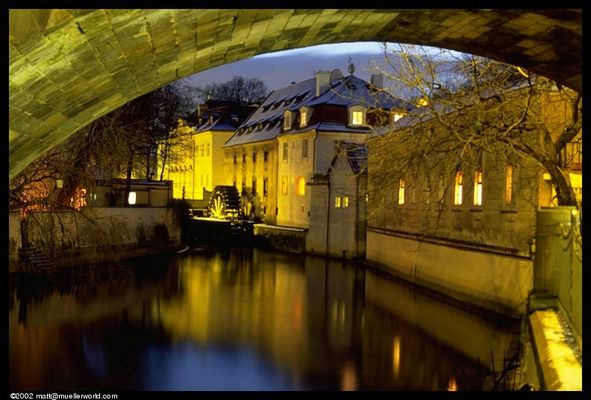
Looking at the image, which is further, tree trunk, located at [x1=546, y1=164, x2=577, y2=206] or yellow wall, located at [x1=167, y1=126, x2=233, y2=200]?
yellow wall, located at [x1=167, y1=126, x2=233, y2=200]

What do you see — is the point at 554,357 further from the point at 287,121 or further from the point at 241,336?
the point at 287,121

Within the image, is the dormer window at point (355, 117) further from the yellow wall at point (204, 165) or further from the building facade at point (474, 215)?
the yellow wall at point (204, 165)

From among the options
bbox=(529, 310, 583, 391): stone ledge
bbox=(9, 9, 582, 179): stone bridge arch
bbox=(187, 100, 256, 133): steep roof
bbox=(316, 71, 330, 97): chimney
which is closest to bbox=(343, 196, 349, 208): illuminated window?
bbox=(316, 71, 330, 97): chimney

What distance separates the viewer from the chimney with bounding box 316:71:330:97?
40469 millimetres

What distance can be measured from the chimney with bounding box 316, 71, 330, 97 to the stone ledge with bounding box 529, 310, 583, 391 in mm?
33334

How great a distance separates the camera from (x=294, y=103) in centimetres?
4247

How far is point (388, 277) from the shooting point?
79.0ft

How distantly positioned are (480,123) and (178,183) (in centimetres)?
5012

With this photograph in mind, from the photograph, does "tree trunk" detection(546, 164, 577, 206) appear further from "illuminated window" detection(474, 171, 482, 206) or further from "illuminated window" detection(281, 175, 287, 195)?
"illuminated window" detection(281, 175, 287, 195)

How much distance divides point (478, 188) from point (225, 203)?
82.8ft

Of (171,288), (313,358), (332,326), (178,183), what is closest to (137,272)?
(171,288)

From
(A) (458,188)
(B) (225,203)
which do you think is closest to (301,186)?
(B) (225,203)

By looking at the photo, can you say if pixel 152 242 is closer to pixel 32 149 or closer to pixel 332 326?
pixel 332 326

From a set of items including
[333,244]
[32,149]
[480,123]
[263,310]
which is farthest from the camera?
[333,244]
